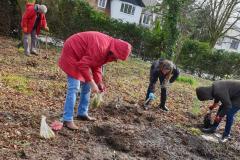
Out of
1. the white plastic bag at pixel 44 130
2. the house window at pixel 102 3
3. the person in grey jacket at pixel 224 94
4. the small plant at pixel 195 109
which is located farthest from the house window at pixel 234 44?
the white plastic bag at pixel 44 130

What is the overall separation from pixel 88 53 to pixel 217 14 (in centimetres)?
3010

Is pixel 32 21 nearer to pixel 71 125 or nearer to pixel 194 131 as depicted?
pixel 194 131

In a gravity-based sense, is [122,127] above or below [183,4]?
below

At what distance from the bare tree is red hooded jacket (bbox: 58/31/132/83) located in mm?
28238

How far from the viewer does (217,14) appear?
112ft

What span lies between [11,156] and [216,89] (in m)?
3.84

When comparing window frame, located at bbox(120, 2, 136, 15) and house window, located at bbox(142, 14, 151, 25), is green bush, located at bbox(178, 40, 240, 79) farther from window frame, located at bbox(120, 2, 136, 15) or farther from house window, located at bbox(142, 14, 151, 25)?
house window, located at bbox(142, 14, 151, 25)

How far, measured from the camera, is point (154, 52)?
765 inches

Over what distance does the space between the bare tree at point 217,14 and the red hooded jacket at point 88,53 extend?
28.2 m

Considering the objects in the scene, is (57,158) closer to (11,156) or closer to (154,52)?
(11,156)

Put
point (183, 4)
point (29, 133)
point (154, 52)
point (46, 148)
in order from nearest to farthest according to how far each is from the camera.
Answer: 1. point (46, 148)
2. point (29, 133)
3. point (183, 4)
4. point (154, 52)

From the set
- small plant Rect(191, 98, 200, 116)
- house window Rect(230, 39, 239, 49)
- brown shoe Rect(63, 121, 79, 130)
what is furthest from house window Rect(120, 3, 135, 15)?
brown shoe Rect(63, 121, 79, 130)

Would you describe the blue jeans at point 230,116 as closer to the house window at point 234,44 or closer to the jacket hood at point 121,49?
the jacket hood at point 121,49

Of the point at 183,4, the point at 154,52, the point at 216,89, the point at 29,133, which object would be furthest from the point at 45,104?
the point at 154,52
